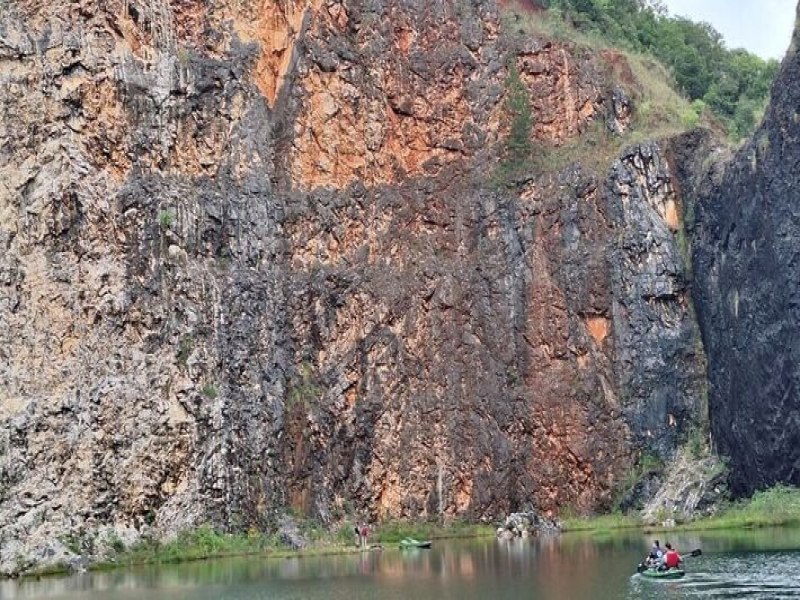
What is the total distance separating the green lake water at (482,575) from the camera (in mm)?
29969

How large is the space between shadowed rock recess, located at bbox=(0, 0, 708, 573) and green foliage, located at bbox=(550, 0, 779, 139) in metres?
13.6

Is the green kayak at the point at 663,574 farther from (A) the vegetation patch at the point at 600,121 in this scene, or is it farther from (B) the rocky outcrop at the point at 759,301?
(A) the vegetation patch at the point at 600,121

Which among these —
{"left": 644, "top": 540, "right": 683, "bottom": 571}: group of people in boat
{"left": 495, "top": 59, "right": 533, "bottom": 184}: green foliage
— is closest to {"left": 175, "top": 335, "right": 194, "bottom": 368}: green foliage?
{"left": 495, "top": 59, "right": 533, "bottom": 184}: green foliage

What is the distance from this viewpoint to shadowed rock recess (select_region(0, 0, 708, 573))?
4572 cm

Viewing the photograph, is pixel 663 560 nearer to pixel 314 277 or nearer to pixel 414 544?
pixel 414 544

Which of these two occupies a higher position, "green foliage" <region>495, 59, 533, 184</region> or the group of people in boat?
"green foliage" <region>495, 59, 533, 184</region>

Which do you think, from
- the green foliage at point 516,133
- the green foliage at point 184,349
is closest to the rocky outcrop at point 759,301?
the green foliage at point 516,133

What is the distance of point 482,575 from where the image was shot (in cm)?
3438

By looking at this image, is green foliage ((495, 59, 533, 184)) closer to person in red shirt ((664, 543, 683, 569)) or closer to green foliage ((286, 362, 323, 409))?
green foliage ((286, 362, 323, 409))

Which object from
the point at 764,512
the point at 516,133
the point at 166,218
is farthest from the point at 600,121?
the point at 166,218

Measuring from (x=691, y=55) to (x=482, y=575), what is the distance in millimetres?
49083

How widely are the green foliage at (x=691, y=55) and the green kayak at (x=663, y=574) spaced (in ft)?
133

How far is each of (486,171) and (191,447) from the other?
746 inches

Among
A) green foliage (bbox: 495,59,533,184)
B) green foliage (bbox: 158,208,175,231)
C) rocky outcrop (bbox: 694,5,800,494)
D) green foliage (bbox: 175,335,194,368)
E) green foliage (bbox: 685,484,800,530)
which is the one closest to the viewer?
green foliage (bbox: 685,484,800,530)
